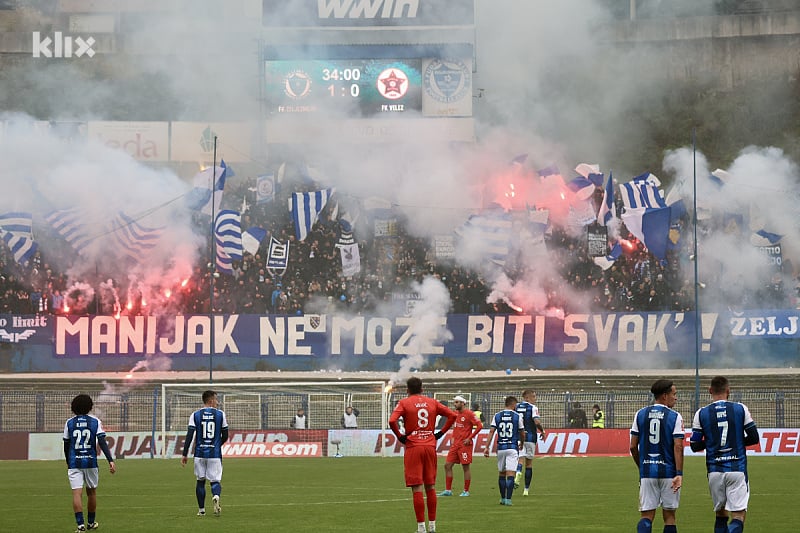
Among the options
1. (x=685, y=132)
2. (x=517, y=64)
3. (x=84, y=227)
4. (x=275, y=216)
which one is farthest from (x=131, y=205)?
(x=685, y=132)

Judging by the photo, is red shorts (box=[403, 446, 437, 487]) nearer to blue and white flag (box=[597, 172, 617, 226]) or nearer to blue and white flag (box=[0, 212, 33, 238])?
blue and white flag (box=[597, 172, 617, 226])

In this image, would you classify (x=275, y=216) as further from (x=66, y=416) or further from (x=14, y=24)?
(x=14, y=24)

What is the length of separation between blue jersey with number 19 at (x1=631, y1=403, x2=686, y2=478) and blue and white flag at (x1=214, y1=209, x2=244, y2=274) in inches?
1543

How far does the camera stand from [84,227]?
53.1 m

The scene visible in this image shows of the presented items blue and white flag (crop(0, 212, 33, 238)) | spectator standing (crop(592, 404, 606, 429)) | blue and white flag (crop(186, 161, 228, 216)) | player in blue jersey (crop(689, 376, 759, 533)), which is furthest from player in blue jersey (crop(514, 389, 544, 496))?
blue and white flag (crop(0, 212, 33, 238))

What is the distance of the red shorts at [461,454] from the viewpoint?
76.7ft

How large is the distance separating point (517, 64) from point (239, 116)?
52.9ft

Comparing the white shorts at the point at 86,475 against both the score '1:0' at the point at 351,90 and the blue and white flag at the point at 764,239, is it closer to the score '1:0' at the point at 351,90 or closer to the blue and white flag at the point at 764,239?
the blue and white flag at the point at 764,239

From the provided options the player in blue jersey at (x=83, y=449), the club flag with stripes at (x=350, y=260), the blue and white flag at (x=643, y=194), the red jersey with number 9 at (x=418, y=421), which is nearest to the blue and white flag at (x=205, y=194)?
the club flag with stripes at (x=350, y=260)

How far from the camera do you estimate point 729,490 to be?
1283 centimetres

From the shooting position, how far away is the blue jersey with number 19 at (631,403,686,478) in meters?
12.8

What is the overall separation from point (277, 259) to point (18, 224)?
1219 cm

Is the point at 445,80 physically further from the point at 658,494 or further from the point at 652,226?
the point at 658,494

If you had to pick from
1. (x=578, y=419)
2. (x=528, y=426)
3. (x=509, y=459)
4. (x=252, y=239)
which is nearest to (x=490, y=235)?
(x=252, y=239)
